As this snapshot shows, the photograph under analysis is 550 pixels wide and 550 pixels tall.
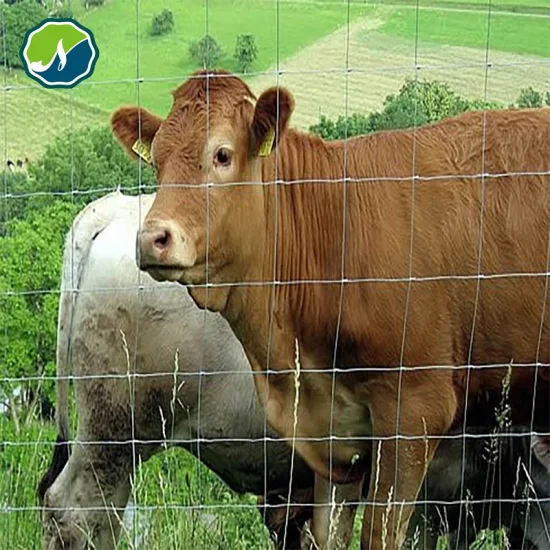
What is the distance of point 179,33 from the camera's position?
35.4 ft

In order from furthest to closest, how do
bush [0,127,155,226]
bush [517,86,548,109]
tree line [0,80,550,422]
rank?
bush [0,127,155,226], tree line [0,80,550,422], bush [517,86,548,109]

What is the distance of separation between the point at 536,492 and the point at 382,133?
5.88 feet

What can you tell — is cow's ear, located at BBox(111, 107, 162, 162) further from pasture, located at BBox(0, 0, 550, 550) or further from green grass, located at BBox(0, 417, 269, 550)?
green grass, located at BBox(0, 417, 269, 550)

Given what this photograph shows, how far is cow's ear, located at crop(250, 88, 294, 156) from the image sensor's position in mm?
4570

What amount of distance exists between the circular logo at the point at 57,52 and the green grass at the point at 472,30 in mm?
2714

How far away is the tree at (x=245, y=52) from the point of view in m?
7.93

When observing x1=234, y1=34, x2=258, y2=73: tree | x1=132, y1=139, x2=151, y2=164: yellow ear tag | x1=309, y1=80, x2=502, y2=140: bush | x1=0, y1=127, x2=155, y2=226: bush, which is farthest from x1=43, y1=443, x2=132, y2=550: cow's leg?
x1=0, y1=127, x2=155, y2=226: bush

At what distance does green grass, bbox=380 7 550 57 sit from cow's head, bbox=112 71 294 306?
2.91m

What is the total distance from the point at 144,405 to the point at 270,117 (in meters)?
1.82

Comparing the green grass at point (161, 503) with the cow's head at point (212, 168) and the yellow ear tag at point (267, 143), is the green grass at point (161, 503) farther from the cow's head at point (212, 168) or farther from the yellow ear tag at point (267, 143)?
the yellow ear tag at point (267, 143)

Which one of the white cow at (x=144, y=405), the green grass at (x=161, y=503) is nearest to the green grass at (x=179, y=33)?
the green grass at (x=161, y=503)

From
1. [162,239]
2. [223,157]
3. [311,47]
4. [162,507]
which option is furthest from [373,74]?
[162,239]

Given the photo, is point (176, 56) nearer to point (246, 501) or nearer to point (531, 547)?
point (246, 501)

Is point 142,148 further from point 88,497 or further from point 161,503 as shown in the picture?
point 88,497
